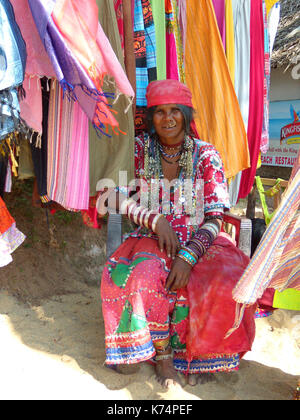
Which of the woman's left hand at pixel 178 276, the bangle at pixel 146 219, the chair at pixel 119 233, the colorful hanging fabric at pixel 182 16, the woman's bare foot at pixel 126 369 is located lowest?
the woman's bare foot at pixel 126 369

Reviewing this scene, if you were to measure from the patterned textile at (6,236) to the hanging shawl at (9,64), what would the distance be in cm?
65

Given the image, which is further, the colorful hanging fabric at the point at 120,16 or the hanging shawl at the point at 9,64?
the colorful hanging fabric at the point at 120,16

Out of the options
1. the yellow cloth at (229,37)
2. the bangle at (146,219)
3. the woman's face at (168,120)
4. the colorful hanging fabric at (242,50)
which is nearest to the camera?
the bangle at (146,219)

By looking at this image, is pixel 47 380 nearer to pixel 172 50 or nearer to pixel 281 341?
pixel 281 341

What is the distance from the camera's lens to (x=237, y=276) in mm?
2164

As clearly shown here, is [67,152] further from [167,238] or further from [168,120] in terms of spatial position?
[167,238]

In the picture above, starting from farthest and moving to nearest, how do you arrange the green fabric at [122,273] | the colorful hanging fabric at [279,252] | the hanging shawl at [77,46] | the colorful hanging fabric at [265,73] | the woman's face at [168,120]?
the colorful hanging fabric at [265,73] < the woman's face at [168,120] < the green fabric at [122,273] < the hanging shawl at [77,46] < the colorful hanging fabric at [279,252]

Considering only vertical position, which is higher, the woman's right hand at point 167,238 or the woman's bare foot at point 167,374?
the woman's right hand at point 167,238

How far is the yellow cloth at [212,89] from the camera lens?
2.82 metres

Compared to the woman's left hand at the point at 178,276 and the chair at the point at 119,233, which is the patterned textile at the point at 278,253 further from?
the chair at the point at 119,233

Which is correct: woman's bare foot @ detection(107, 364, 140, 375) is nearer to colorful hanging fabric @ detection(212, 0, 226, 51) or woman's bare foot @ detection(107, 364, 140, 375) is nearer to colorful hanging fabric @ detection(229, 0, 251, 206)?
colorful hanging fabric @ detection(229, 0, 251, 206)

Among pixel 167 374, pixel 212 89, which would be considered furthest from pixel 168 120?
pixel 167 374

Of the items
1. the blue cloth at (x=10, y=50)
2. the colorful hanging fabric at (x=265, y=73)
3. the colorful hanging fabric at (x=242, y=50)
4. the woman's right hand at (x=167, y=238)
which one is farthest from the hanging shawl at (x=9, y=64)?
the colorful hanging fabric at (x=265, y=73)

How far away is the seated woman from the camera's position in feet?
7.00
